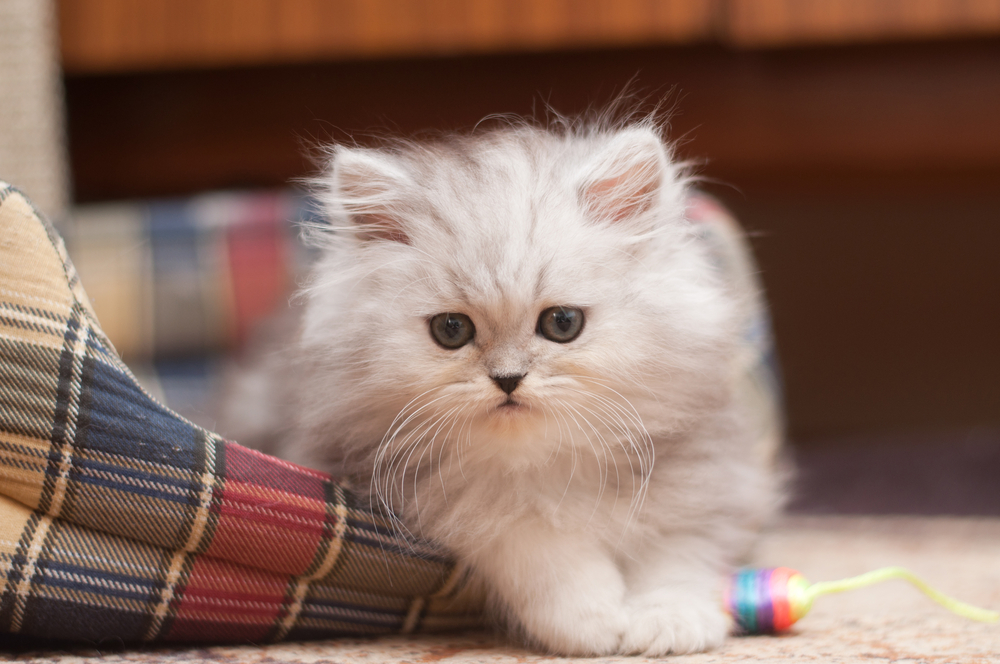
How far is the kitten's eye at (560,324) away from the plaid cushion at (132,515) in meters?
0.33

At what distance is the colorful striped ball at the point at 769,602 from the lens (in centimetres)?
119

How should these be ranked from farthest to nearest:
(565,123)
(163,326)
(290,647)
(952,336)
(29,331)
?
1. (952,336)
2. (163,326)
3. (565,123)
4. (290,647)
5. (29,331)

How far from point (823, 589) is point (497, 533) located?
0.46 meters

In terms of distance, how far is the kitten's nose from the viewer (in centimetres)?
106

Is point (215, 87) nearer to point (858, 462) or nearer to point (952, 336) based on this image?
point (858, 462)

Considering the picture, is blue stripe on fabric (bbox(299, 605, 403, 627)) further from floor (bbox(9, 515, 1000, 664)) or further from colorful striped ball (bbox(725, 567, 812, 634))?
colorful striped ball (bbox(725, 567, 812, 634))

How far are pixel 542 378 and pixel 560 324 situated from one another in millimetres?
84

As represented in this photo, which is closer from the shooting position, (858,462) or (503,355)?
(503,355)

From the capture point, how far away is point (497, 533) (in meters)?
1.15

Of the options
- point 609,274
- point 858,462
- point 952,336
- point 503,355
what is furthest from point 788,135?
point 503,355

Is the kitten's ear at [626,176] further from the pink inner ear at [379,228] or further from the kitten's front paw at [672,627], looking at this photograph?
the kitten's front paw at [672,627]

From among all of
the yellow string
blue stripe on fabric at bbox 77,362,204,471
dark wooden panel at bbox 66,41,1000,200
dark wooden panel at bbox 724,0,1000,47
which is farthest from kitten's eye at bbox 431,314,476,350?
dark wooden panel at bbox 724,0,1000,47

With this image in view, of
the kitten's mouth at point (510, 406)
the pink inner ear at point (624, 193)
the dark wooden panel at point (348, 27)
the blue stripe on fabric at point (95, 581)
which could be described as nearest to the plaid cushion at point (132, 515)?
the blue stripe on fabric at point (95, 581)

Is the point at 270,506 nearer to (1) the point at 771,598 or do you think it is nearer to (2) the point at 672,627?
(2) the point at 672,627
